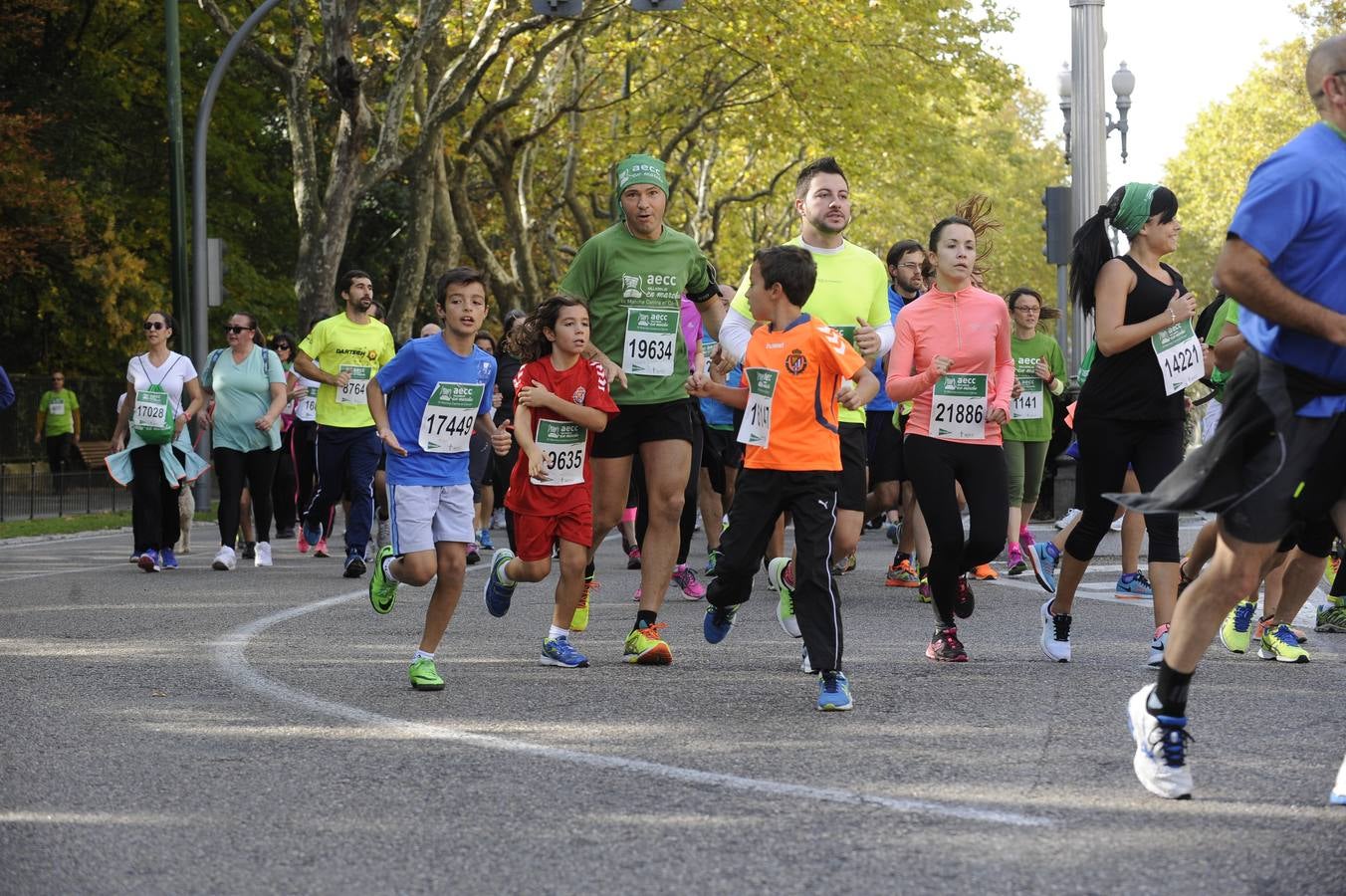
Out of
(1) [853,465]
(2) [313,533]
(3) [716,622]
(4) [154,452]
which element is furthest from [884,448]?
(4) [154,452]

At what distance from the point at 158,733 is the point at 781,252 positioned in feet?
9.14

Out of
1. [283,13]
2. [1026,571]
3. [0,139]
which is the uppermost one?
[283,13]

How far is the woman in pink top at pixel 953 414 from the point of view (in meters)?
8.12

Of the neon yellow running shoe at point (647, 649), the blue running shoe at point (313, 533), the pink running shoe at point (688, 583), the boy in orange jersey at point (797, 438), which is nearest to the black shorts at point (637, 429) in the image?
the neon yellow running shoe at point (647, 649)

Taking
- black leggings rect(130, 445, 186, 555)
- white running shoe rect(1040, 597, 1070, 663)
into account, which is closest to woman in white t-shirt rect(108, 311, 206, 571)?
black leggings rect(130, 445, 186, 555)

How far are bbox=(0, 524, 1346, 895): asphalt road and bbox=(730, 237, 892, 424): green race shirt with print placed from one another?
144cm

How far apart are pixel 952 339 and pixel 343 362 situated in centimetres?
639

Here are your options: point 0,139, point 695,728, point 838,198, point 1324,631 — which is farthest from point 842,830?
point 0,139

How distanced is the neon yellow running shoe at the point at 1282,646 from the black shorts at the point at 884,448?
4194 millimetres

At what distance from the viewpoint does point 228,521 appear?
569 inches

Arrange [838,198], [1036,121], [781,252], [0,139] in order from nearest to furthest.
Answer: [781,252]
[838,198]
[0,139]
[1036,121]

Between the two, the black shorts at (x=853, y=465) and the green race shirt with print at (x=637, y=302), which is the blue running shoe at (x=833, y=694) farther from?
the green race shirt with print at (x=637, y=302)

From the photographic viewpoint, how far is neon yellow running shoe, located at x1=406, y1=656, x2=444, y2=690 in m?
7.65

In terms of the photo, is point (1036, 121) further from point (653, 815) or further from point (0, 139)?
point (653, 815)
